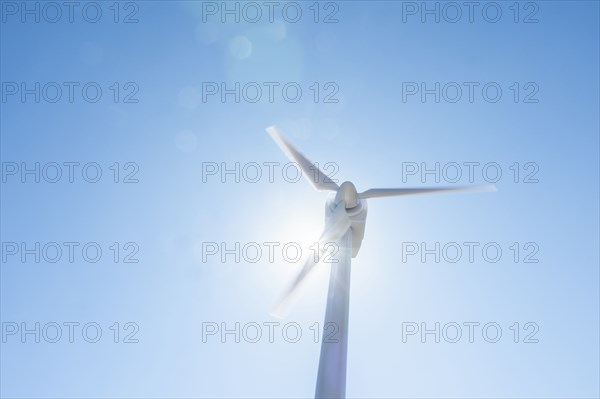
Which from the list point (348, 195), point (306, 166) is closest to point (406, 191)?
point (348, 195)

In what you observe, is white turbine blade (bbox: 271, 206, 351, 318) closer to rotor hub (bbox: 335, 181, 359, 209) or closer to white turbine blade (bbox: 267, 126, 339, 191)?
rotor hub (bbox: 335, 181, 359, 209)

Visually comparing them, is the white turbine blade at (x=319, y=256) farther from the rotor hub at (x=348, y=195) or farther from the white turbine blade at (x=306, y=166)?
the white turbine blade at (x=306, y=166)

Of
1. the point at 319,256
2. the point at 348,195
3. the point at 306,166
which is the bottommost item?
the point at 319,256

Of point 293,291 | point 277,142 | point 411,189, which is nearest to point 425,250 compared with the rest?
point 411,189

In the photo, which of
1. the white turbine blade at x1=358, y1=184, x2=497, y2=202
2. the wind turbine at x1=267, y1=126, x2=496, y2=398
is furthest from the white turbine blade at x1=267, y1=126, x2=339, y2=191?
the white turbine blade at x1=358, y1=184, x2=497, y2=202

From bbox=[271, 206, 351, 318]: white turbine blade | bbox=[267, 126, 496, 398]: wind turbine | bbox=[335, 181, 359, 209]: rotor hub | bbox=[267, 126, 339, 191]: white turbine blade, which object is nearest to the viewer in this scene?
bbox=[267, 126, 496, 398]: wind turbine

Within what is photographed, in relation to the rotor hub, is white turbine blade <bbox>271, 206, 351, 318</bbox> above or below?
below

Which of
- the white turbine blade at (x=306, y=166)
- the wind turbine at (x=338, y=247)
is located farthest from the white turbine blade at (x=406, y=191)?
the white turbine blade at (x=306, y=166)

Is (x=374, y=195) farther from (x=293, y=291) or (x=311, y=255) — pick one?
(x=293, y=291)

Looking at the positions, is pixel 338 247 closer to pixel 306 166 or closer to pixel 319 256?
pixel 319 256
